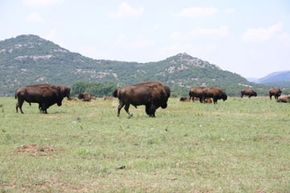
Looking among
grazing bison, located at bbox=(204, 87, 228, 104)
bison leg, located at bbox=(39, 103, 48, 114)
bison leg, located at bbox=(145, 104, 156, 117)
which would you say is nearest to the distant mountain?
grazing bison, located at bbox=(204, 87, 228, 104)

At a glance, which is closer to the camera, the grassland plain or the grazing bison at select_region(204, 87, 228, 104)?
the grassland plain

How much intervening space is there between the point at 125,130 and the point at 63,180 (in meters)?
9.13

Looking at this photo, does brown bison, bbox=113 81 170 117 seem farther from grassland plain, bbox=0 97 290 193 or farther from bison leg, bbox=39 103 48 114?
grassland plain, bbox=0 97 290 193

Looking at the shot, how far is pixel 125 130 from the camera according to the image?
20516mm

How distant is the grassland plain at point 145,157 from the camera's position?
11.1 m

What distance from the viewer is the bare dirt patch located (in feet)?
49.2

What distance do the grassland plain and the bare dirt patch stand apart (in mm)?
22

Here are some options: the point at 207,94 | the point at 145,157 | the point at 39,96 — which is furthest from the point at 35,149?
the point at 207,94

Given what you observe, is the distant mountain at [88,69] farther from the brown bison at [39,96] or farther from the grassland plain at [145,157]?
the grassland plain at [145,157]

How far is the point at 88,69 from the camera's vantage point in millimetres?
169000

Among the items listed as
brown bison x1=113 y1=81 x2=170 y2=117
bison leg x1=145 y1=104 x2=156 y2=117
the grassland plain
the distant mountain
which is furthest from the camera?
the distant mountain

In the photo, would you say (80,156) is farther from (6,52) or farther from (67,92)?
(6,52)

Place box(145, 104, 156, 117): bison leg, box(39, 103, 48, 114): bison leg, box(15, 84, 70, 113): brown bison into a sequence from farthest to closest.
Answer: box(15, 84, 70, 113): brown bison < box(39, 103, 48, 114): bison leg < box(145, 104, 156, 117): bison leg

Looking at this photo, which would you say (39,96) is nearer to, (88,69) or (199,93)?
(199,93)
